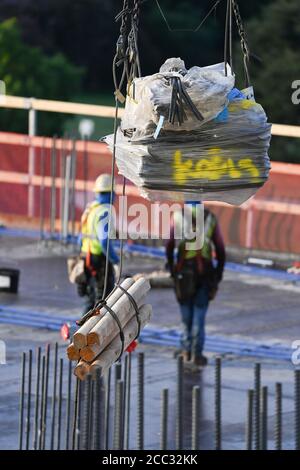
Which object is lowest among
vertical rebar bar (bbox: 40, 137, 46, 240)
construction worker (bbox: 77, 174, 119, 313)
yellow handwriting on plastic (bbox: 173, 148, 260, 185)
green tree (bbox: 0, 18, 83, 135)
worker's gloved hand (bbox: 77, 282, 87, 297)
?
green tree (bbox: 0, 18, 83, 135)

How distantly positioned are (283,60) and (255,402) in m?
37.7

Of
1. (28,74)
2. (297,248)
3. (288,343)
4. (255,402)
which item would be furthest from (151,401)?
(28,74)

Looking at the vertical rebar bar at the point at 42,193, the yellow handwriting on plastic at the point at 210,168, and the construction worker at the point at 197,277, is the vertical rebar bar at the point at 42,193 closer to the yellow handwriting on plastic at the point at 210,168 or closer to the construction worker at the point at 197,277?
the construction worker at the point at 197,277

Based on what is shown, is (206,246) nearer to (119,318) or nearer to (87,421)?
(119,318)

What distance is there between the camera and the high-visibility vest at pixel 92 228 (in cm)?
1883

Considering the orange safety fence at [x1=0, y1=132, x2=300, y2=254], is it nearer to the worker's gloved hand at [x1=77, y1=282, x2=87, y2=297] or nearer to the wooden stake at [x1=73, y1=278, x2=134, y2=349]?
the worker's gloved hand at [x1=77, y1=282, x2=87, y2=297]

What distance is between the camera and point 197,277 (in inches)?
735

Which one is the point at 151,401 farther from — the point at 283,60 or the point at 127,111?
the point at 283,60

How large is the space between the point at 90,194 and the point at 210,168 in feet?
47.7

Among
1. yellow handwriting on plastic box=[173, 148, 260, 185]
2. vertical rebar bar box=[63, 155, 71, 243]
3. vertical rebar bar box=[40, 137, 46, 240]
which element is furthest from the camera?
vertical rebar bar box=[40, 137, 46, 240]

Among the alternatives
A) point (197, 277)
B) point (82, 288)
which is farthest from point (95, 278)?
point (197, 277)

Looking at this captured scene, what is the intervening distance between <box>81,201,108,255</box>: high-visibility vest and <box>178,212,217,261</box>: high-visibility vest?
949 millimetres

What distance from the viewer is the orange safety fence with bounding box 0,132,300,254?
82.2ft

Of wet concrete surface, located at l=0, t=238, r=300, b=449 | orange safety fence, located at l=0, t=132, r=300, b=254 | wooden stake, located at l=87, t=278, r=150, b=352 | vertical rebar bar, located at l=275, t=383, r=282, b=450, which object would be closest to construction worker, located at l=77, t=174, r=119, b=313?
wet concrete surface, located at l=0, t=238, r=300, b=449
